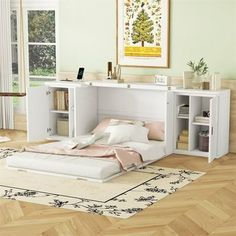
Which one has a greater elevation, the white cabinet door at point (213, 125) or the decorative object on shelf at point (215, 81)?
the decorative object on shelf at point (215, 81)

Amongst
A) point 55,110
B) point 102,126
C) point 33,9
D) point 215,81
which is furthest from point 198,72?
point 33,9

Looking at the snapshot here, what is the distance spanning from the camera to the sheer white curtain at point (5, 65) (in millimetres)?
8117

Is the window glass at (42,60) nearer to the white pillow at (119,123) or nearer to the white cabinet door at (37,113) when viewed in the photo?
the white cabinet door at (37,113)

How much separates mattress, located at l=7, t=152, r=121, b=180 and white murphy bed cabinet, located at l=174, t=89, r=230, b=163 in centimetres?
126

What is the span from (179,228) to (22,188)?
1682 mm

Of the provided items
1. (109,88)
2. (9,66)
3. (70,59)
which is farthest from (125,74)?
(9,66)

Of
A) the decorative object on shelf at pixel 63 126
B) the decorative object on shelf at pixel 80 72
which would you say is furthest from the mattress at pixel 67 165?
the decorative object on shelf at pixel 80 72

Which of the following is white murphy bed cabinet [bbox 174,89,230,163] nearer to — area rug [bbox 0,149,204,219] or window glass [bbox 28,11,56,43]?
area rug [bbox 0,149,204,219]

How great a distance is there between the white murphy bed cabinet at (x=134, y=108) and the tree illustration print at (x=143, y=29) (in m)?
0.65

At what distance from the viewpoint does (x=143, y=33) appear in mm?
7137

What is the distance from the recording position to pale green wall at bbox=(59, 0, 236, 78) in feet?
21.8

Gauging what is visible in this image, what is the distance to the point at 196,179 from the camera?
5527 millimetres

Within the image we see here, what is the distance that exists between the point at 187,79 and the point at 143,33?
940mm

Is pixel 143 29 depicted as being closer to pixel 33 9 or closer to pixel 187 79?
pixel 187 79
